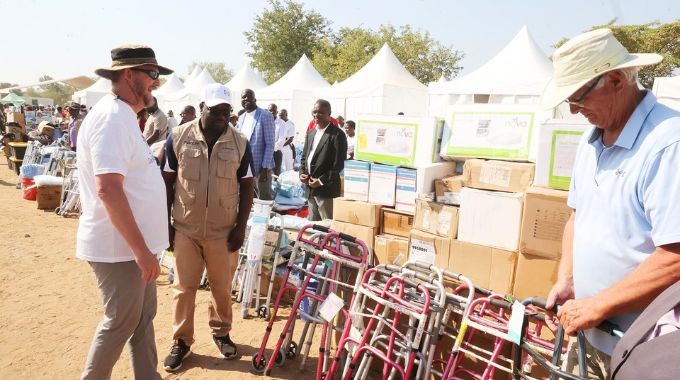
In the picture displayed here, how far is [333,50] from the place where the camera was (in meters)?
32.9

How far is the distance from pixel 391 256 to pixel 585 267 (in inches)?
75.6

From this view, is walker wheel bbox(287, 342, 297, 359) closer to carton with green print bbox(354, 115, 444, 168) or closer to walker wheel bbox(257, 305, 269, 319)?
walker wheel bbox(257, 305, 269, 319)

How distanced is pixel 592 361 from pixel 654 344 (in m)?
0.64

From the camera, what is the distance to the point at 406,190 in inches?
140

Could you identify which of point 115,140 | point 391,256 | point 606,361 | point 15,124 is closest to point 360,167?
point 391,256

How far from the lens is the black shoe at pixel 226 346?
3.51 metres

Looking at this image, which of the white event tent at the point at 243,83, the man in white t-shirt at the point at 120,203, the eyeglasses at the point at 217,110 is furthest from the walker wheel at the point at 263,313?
the white event tent at the point at 243,83

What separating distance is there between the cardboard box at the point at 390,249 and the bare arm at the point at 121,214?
73.0 inches

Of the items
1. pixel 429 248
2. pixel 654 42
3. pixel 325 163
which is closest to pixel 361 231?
pixel 429 248

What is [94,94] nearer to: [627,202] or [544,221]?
[544,221]

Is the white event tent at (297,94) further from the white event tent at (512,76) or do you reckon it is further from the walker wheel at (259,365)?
the walker wheel at (259,365)

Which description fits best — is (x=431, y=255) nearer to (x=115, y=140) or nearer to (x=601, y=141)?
(x=601, y=141)

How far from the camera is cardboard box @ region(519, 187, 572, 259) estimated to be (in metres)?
2.60

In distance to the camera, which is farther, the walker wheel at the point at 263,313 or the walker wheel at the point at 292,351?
the walker wheel at the point at 263,313
